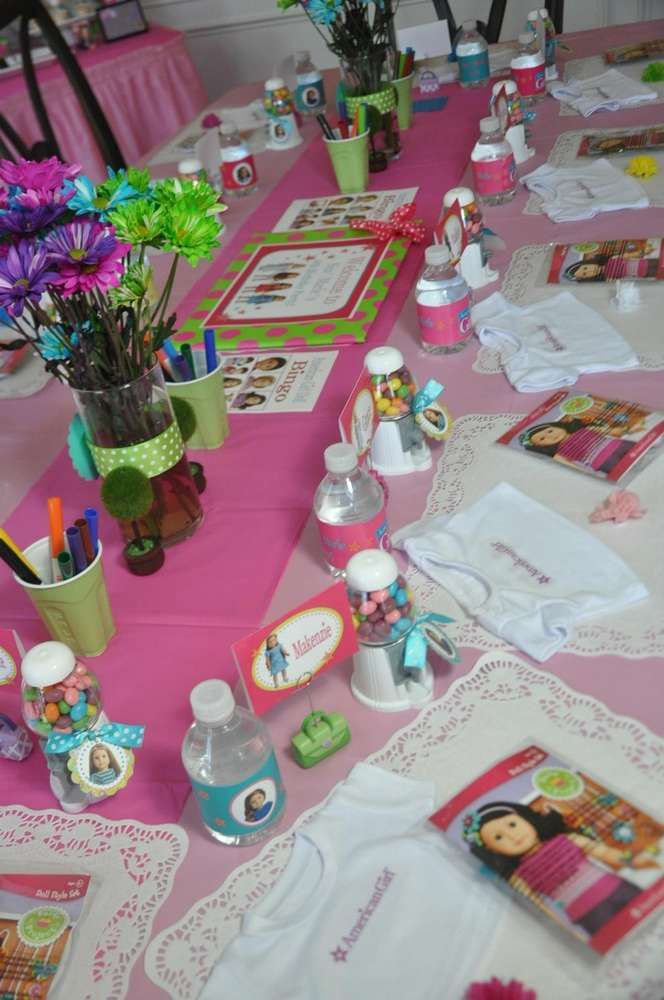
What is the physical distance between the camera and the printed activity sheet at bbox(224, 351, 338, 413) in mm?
→ 1474

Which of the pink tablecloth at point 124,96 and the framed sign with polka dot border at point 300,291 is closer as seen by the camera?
the framed sign with polka dot border at point 300,291

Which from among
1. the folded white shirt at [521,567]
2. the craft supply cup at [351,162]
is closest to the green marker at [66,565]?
the folded white shirt at [521,567]

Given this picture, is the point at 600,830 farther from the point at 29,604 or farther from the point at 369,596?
the point at 29,604

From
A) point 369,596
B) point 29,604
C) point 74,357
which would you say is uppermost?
point 74,357

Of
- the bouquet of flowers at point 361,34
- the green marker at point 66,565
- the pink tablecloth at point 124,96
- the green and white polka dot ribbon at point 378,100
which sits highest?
the bouquet of flowers at point 361,34

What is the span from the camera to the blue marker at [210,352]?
1.29 m

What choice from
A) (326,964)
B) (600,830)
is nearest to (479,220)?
(600,830)

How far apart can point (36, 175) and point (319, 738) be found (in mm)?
617

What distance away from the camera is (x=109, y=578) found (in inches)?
47.2

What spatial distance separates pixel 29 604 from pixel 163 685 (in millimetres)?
268

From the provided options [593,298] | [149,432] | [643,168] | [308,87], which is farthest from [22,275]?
[308,87]

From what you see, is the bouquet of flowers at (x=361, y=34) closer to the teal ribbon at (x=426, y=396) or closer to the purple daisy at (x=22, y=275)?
the teal ribbon at (x=426, y=396)

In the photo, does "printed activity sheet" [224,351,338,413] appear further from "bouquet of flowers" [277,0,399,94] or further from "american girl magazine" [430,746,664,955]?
"bouquet of flowers" [277,0,399,94]

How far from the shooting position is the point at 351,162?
2070 mm
